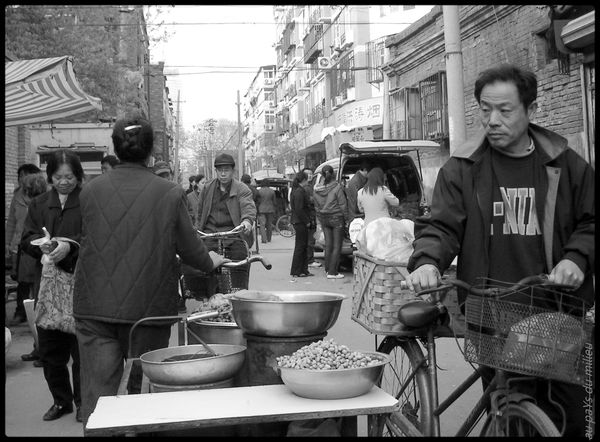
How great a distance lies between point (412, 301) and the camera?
360 cm

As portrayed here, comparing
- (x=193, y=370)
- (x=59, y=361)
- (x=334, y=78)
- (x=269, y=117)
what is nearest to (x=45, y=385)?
(x=59, y=361)

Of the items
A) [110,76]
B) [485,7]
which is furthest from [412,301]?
[110,76]

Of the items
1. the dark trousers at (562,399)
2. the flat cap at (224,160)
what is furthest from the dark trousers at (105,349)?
the flat cap at (224,160)

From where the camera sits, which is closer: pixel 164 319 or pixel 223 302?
pixel 164 319

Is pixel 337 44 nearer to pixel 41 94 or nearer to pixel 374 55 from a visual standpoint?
pixel 374 55

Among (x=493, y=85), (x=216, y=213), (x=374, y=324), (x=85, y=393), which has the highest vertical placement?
(x=493, y=85)

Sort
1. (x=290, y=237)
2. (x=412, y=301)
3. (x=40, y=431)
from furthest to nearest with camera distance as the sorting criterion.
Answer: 1. (x=290, y=237)
2. (x=40, y=431)
3. (x=412, y=301)

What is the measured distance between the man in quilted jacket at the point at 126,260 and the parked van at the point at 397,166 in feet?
28.6

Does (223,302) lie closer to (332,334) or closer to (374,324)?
(374,324)

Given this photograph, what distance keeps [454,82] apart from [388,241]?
23.4 feet

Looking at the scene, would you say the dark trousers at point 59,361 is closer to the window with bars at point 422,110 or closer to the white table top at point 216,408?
the white table top at point 216,408

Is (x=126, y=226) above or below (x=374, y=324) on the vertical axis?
above

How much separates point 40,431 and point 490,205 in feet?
12.6

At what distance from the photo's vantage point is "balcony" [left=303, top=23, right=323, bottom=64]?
49781 millimetres
